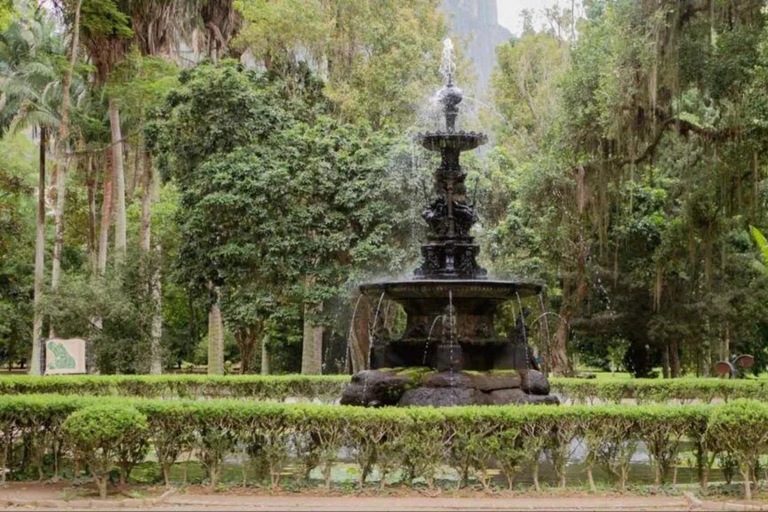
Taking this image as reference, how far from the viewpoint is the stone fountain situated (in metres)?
12.7

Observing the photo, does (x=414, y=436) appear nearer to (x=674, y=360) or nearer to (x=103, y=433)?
(x=103, y=433)

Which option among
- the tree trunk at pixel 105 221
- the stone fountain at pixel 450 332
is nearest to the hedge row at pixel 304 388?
the stone fountain at pixel 450 332

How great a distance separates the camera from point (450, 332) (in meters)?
13.0

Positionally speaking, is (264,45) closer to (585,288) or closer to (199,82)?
(199,82)

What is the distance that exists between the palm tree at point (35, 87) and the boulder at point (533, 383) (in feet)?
57.4

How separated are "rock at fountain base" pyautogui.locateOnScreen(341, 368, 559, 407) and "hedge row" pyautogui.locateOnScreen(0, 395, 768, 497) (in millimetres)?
2226

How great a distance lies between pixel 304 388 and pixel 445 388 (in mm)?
7349

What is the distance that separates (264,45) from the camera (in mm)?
29391

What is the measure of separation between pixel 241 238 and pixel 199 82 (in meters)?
4.60

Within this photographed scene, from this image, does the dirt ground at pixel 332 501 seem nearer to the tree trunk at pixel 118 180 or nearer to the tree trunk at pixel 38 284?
the tree trunk at pixel 38 284

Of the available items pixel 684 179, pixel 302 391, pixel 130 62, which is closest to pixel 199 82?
pixel 130 62

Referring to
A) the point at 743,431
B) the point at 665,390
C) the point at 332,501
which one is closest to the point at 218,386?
the point at 665,390

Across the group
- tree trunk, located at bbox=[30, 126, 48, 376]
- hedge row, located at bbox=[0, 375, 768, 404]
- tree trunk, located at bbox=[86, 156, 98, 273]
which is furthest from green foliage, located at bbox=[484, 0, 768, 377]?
tree trunk, located at bbox=[86, 156, 98, 273]

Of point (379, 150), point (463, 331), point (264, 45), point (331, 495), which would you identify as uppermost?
point (264, 45)
